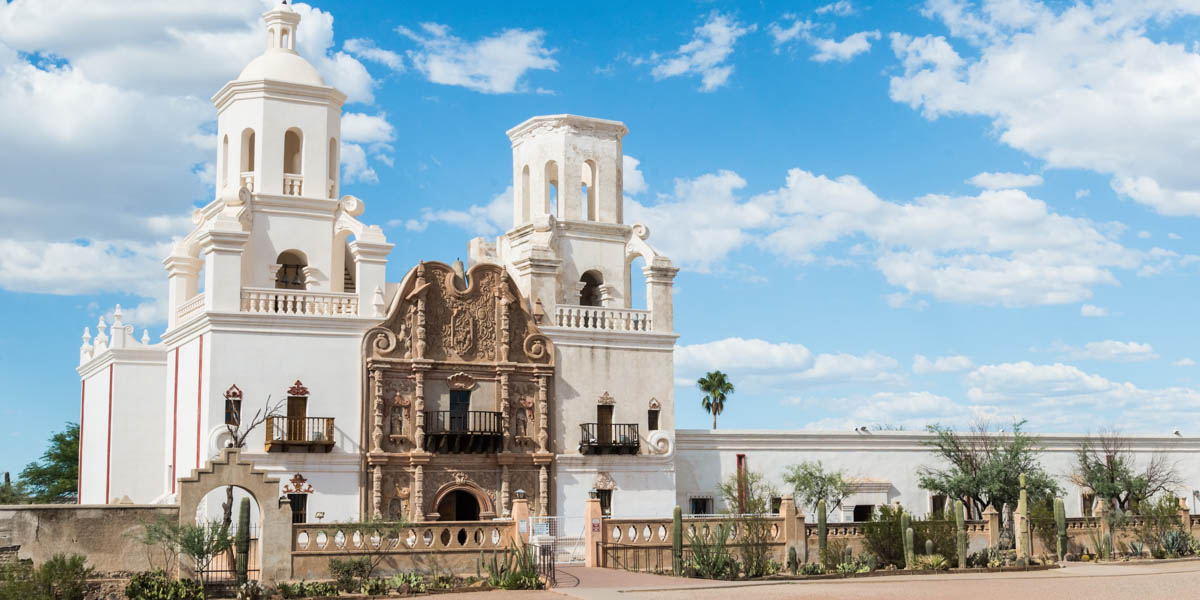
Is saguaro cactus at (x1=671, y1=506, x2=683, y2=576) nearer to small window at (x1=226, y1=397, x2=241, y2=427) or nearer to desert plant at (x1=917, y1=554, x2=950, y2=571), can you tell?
desert plant at (x1=917, y1=554, x2=950, y2=571)

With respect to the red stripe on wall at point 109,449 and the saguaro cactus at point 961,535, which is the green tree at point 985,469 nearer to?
the saguaro cactus at point 961,535

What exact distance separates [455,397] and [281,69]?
35.8 ft

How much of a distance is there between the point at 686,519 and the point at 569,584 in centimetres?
577

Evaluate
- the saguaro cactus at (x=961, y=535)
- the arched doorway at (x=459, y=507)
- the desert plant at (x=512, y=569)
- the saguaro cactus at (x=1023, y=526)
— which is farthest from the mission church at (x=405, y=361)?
the saguaro cactus at (x=961, y=535)

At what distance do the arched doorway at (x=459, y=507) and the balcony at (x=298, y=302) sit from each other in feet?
18.4

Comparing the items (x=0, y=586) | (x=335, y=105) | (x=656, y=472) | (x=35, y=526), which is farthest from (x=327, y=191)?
(x=0, y=586)

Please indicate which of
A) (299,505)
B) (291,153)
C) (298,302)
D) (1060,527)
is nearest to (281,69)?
(291,153)

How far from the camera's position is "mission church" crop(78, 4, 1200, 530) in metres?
35.1

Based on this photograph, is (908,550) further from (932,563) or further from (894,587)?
(894,587)

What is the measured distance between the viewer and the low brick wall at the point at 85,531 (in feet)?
86.3

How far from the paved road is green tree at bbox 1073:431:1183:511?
11.4 metres

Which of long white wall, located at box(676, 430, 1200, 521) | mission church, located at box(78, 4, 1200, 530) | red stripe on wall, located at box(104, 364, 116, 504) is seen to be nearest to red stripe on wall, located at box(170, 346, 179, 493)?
mission church, located at box(78, 4, 1200, 530)

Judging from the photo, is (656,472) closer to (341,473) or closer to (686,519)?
(686,519)

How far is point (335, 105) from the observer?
39719 mm
